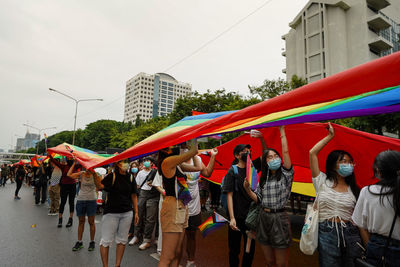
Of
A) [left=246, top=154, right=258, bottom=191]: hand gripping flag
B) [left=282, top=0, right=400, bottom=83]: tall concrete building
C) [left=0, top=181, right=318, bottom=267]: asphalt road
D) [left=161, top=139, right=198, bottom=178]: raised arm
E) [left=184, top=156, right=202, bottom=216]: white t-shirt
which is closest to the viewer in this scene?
[left=161, top=139, right=198, bottom=178]: raised arm

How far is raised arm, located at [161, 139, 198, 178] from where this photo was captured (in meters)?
2.80

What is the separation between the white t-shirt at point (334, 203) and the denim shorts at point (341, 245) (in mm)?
85

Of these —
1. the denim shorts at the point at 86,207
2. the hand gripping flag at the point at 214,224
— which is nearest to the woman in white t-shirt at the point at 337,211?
the hand gripping flag at the point at 214,224

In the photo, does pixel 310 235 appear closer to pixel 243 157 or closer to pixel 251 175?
pixel 251 175

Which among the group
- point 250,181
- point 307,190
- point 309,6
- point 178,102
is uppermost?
point 309,6

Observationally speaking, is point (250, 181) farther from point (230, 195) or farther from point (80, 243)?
point (80, 243)

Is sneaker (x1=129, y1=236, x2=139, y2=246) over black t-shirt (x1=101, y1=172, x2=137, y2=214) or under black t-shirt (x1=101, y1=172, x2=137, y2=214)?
under

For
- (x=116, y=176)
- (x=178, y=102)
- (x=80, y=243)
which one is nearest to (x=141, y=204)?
(x=80, y=243)

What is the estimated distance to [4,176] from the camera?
21531 mm

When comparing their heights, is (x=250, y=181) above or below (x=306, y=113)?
below

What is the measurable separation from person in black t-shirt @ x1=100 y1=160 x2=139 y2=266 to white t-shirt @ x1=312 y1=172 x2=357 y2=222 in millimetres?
2829

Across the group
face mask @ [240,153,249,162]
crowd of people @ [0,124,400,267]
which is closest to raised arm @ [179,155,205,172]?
crowd of people @ [0,124,400,267]

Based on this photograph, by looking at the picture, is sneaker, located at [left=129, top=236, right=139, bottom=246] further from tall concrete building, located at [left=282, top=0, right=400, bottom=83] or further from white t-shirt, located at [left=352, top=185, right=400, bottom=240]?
tall concrete building, located at [left=282, top=0, right=400, bottom=83]

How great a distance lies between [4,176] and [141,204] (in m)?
22.7
